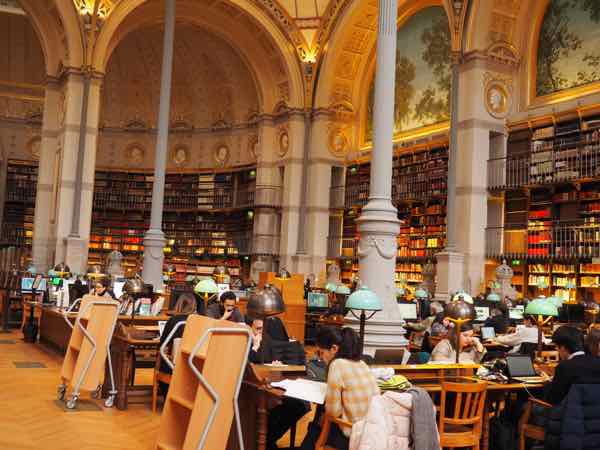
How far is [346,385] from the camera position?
3770 millimetres

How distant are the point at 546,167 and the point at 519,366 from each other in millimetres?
10136

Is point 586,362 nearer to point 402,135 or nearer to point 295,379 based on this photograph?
point 295,379

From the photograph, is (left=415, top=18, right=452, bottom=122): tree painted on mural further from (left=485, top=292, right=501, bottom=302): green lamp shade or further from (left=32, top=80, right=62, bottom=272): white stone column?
(left=32, top=80, right=62, bottom=272): white stone column

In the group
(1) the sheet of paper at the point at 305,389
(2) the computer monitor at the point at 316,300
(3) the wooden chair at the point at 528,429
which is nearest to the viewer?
(1) the sheet of paper at the point at 305,389

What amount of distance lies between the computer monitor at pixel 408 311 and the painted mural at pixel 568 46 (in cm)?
714

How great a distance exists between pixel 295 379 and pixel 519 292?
11.5 m

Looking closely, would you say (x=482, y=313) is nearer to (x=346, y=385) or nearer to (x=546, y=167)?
(x=546, y=167)

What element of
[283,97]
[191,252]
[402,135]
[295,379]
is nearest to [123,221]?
[191,252]

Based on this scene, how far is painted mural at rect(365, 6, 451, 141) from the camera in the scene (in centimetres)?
1773

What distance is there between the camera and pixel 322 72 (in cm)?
2012

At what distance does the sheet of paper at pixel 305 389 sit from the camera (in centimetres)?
406

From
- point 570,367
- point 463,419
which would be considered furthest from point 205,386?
point 570,367

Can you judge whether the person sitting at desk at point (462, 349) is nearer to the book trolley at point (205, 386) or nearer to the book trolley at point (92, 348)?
the book trolley at point (205, 386)

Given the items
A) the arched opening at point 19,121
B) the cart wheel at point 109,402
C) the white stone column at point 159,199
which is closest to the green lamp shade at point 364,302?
the cart wheel at point 109,402
